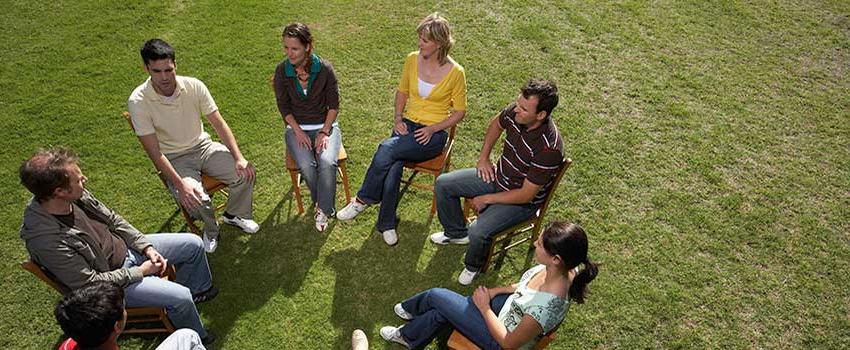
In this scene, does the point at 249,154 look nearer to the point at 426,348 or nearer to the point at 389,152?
the point at 389,152

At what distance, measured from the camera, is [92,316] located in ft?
10.4

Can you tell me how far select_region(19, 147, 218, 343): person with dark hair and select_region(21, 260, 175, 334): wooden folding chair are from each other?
0.04 meters

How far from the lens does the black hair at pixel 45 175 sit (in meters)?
3.70

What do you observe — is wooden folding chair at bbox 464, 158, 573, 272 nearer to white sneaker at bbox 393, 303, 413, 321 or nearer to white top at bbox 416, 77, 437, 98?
white sneaker at bbox 393, 303, 413, 321

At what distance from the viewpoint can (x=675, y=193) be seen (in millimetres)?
6043

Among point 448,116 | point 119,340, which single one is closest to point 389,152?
point 448,116

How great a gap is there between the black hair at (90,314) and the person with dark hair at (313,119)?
233 centimetres

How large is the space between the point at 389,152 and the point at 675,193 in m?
3.06

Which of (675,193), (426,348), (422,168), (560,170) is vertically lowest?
(426,348)

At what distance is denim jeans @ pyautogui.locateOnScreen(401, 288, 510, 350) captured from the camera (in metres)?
4.02

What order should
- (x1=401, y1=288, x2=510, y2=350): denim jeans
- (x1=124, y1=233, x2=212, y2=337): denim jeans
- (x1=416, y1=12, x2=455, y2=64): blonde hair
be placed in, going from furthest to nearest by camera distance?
(x1=416, y1=12, x2=455, y2=64): blonde hair, (x1=124, y1=233, x2=212, y2=337): denim jeans, (x1=401, y1=288, x2=510, y2=350): denim jeans

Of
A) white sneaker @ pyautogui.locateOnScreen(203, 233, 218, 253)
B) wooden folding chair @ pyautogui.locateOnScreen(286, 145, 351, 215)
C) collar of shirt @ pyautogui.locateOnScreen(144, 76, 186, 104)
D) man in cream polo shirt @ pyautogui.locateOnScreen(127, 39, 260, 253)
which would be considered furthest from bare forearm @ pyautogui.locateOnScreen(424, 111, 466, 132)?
white sneaker @ pyautogui.locateOnScreen(203, 233, 218, 253)

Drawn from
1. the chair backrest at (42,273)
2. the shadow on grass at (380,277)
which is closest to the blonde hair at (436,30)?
the shadow on grass at (380,277)

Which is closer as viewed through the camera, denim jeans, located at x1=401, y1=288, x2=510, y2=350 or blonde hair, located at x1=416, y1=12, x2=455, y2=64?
denim jeans, located at x1=401, y1=288, x2=510, y2=350
